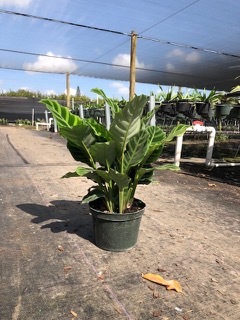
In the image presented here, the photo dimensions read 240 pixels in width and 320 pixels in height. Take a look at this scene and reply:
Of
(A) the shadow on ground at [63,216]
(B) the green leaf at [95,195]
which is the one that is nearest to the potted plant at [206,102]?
(A) the shadow on ground at [63,216]

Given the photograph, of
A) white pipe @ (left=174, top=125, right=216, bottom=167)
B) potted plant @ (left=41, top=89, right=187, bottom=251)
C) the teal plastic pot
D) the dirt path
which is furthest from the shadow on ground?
white pipe @ (left=174, top=125, right=216, bottom=167)

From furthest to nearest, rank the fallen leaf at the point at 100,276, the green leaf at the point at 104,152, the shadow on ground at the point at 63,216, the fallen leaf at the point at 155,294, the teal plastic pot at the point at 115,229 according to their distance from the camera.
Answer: the shadow on ground at the point at 63,216
the teal plastic pot at the point at 115,229
the green leaf at the point at 104,152
the fallen leaf at the point at 100,276
the fallen leaf at the point at 155,294

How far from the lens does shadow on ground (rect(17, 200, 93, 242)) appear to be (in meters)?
2.79

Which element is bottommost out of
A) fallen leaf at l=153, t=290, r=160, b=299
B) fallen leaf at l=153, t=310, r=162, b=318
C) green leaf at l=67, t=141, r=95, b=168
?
fallen leaf at l=153, t=290, r=160, b=299

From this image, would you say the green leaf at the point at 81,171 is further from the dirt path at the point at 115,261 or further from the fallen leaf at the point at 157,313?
the fallen leaf at the point at 157,313

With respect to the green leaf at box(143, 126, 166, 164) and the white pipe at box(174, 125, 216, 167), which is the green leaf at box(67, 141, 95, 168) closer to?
the green leaf at box(143, 126, 166, 164)

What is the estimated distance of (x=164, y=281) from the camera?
6.57 feet

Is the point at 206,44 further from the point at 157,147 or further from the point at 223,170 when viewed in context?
the point at 157,147

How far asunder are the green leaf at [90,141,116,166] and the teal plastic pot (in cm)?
38

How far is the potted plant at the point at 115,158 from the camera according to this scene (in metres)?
2.12

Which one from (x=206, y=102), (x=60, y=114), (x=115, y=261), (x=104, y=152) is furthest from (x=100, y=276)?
(x=206, y=102)

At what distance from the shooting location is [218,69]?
580 inches

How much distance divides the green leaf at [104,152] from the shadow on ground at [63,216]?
29.1 inches

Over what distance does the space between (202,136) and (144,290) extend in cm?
1187
